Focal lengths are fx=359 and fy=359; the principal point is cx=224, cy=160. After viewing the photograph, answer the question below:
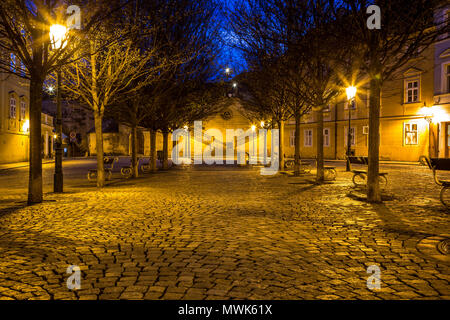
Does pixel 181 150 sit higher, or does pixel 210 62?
pixel 210 62

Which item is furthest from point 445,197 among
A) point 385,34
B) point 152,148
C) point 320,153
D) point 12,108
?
point 12,108

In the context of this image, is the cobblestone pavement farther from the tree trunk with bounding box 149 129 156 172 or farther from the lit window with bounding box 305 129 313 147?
the lit window with bounding box 305 129 313 147

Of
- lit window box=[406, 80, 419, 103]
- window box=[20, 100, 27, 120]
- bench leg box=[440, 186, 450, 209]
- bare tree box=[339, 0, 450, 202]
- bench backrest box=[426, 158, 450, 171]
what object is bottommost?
bench leg box=[440, 186, 450, 209]

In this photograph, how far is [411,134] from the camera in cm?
3002

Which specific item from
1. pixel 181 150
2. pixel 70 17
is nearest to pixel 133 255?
pixel 70 17

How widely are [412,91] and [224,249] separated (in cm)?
2986

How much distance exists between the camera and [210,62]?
2342 centimetres

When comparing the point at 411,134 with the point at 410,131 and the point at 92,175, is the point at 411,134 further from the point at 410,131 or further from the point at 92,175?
the point at 92,175

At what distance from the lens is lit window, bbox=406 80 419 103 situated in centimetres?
2934

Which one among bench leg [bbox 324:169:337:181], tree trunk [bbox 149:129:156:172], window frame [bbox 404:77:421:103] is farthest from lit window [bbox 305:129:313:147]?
bench leg [bbox 324:169:337:181]

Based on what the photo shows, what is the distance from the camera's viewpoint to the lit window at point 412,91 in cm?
2934

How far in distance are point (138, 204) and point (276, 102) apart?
13506 millimetres
